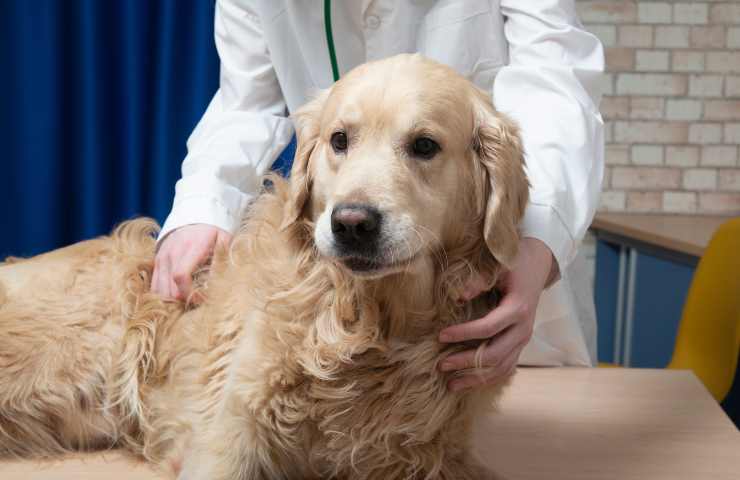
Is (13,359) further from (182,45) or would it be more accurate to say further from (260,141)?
(182,45)

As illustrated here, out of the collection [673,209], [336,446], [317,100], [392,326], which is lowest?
[673,209]

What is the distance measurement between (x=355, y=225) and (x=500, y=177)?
225 millimetres

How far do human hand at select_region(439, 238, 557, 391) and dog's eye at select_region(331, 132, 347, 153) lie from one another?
0.24 metres

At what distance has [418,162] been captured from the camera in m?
1.00

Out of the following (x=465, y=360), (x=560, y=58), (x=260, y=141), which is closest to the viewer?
(x=465, y=360)

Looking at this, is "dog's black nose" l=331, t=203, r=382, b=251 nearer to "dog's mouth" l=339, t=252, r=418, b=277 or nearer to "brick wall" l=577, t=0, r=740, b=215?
"dog's mouth" l=339, t=252, r=418, b=277

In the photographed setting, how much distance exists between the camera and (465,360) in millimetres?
972

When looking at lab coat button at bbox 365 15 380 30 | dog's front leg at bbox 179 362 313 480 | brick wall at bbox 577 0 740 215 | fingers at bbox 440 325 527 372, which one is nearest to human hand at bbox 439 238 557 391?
fingers at bbox 440 325 527 372

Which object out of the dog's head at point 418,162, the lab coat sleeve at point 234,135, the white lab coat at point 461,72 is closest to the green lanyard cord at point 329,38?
the white lab coat at point 461,72

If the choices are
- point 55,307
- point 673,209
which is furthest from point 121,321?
point 673,209

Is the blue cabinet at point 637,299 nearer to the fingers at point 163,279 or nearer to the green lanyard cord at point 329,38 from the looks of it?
the green lanyard cord at point 329,38

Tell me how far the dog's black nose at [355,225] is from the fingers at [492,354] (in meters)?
0.19

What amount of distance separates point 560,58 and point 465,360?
23.0 inches

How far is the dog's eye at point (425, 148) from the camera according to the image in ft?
3.30
